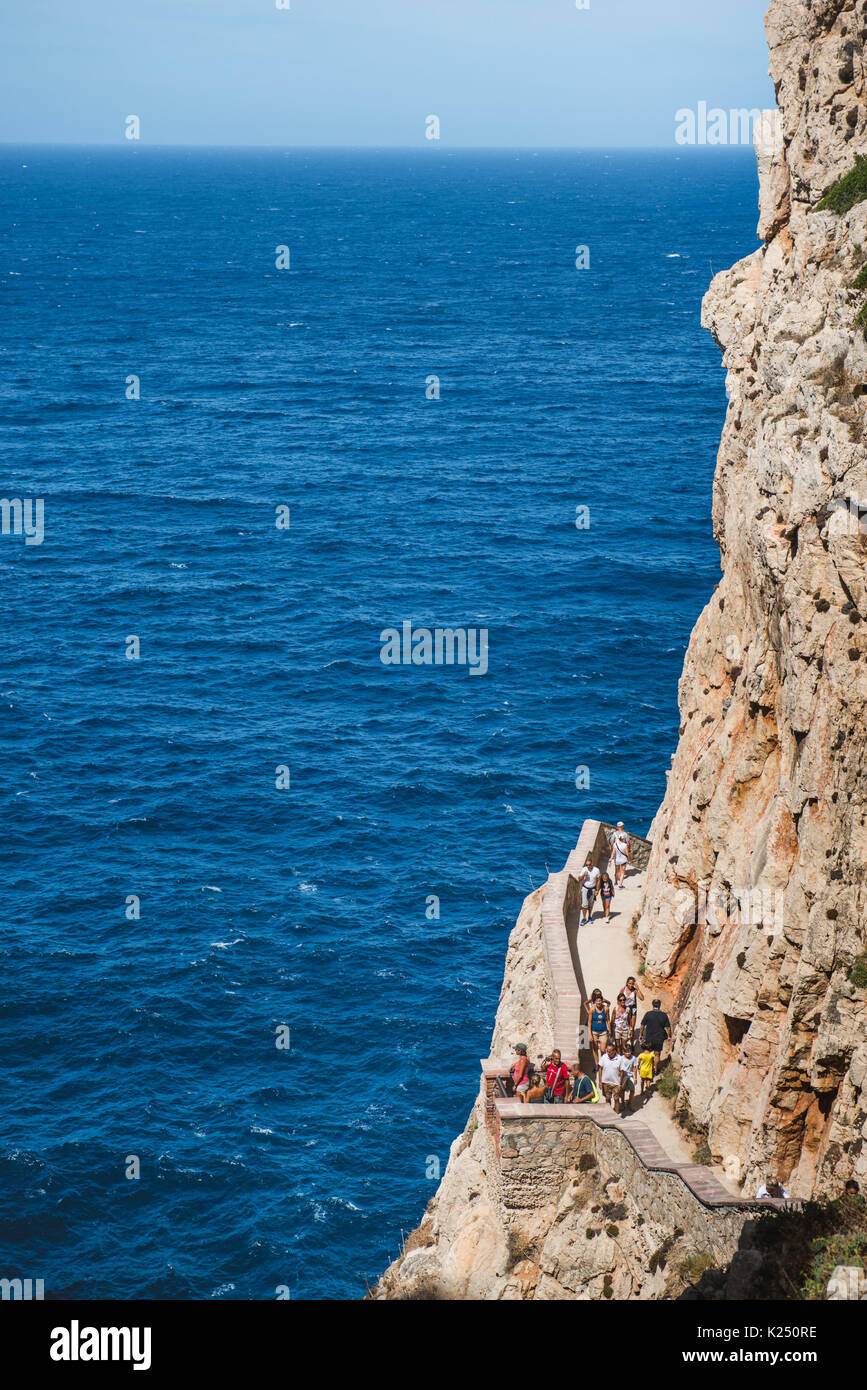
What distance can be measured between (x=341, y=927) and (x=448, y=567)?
4122 cm

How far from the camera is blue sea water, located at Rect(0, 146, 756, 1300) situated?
1820 inches

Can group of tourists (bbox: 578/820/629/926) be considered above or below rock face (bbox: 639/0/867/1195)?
below

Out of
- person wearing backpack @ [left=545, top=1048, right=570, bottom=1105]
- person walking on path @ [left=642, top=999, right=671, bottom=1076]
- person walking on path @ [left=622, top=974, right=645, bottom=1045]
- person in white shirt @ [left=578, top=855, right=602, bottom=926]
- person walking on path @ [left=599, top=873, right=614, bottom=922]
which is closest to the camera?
person wearing backpack @ [left=545, top=1048, right=570, bottom=1105]

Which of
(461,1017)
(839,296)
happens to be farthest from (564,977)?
(461,1017)

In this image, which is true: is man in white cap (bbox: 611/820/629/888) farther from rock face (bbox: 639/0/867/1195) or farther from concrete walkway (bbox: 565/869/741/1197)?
rock face (bbox: 639/0/867/1195)

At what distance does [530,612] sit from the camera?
86438 millimetres

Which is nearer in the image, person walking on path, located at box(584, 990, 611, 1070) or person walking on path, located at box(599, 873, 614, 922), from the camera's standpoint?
person walking on path, located at box(584, 990, 611, 1070)

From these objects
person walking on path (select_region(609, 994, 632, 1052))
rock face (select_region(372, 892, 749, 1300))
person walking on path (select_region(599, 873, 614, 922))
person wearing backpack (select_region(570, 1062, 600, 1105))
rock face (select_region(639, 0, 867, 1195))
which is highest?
rock face (select_region(639, 0, 867, 1195))

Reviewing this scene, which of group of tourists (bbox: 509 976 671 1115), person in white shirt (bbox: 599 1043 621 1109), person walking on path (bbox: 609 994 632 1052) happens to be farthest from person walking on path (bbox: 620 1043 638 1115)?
person walking on path (bbox: 609 994 632 1052)

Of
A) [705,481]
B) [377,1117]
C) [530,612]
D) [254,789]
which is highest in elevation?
[705,481]

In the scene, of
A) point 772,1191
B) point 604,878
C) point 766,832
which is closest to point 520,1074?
point 772,1191

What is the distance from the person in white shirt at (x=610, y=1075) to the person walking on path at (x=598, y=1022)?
1.22 meters

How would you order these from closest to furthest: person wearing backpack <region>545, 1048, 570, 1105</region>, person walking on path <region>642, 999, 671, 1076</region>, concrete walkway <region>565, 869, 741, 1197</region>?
concrete walkway <region>565, 869, 741, 1197</region> < person wearing backpack <region>545, 1048, 570, 1105</region> < person walking on path <region>642, 999, 671, 1076</region>
